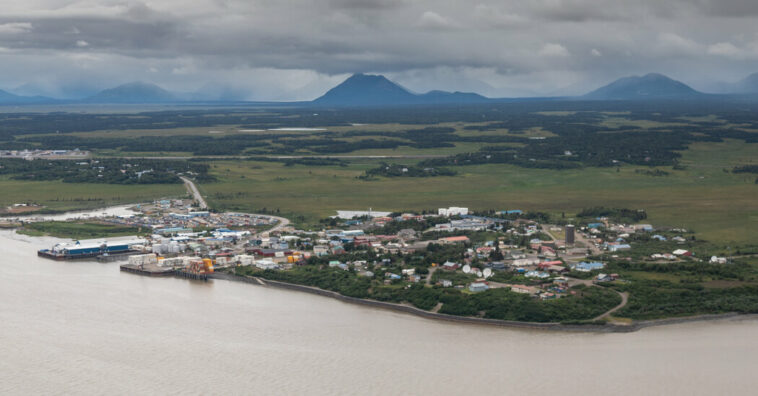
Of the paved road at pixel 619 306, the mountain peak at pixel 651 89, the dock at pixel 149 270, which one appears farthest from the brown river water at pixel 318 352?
the mountain peak at pixel 651 89

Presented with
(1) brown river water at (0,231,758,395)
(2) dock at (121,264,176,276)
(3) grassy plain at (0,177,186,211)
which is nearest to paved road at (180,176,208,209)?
(3) grassy plain at (0,177,186,211)

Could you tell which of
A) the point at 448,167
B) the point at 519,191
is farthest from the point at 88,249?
the point at 448,167

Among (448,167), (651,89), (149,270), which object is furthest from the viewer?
(651,89)

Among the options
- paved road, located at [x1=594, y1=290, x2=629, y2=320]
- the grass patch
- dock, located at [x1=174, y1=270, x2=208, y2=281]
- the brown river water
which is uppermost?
paved road, located at [x1=594, y1=290, x2=629, y2=320]

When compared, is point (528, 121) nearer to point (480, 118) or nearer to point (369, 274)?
point (480, 118)

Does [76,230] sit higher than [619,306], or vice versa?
[619,306]

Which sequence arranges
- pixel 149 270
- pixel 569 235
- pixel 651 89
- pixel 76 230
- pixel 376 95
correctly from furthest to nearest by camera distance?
pixel 651 89
pixel 376 95
pixel 76 230
pixel 569 235
pixel 149 270

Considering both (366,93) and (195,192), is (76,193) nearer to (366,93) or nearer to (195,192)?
(195,192)

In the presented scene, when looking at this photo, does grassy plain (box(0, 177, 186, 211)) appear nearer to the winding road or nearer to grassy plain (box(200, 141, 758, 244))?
the winding road
